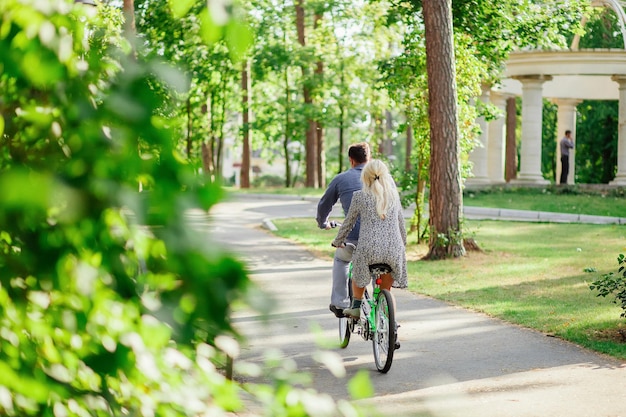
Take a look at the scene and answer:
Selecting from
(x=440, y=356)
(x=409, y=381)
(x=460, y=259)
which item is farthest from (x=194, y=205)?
(x=460, y=259)

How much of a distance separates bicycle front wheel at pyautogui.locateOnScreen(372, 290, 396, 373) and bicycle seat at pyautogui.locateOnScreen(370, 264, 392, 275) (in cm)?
18

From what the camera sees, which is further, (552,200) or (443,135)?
(552,200)

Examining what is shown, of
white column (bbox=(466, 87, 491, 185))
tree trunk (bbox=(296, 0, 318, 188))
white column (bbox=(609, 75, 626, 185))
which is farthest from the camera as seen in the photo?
tree trunk (bbox=(296, 0, 318, 188))

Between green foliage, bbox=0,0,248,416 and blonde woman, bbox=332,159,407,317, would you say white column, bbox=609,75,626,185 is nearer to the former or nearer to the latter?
blonde woman, bbox=332,159,407,317

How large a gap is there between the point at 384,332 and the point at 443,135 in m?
9.85

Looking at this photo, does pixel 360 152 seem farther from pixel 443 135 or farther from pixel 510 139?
pixel 510 139

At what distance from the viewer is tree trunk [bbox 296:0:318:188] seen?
46.0 metres

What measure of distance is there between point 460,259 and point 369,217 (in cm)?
960

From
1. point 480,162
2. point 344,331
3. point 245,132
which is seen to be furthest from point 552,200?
point 344,331

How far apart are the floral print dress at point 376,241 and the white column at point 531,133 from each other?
27.9m

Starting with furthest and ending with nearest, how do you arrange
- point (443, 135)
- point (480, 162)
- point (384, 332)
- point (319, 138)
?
point (319, 138) → point (480, 162) → point (443, 135) → point (384, 332)

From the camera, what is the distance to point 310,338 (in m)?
10.1

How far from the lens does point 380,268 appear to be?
8.77 meters

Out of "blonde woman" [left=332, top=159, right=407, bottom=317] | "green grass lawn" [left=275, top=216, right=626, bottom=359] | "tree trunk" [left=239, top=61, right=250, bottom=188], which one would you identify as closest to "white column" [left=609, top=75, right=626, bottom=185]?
"green grass lawn" [left=275, top=216, right=626, bottom=359]
